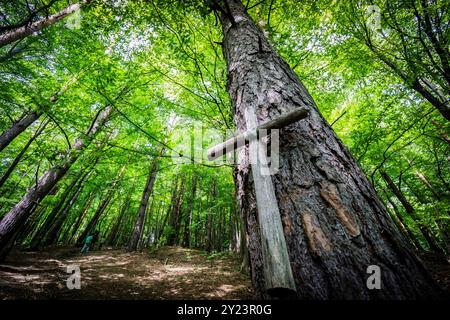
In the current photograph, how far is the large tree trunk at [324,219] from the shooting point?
0.92 meters

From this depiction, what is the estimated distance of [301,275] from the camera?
3.27 ft

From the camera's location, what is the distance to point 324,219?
1123 mm

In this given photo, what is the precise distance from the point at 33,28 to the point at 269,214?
11.7m

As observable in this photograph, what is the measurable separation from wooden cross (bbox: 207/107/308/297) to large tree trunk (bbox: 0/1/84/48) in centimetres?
978

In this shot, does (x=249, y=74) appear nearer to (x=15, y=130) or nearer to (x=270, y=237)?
(x=270, y=237)

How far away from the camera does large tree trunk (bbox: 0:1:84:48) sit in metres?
7.07

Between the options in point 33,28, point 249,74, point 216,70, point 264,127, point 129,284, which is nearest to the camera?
point 264,127

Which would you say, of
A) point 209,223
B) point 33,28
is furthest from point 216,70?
point 209,223

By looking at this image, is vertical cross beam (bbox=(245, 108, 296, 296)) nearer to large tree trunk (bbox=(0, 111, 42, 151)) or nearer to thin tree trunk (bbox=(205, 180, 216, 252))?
large tree trunk (bbox=(0, 111, 42, 151))

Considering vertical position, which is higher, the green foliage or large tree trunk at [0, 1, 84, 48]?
large tree trunk at [0, 1, 84, 48]

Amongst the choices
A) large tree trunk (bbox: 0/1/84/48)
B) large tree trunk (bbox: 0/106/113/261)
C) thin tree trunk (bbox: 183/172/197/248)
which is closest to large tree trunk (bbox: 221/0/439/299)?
large tree trunk (bbox: 0/106/113/261)
